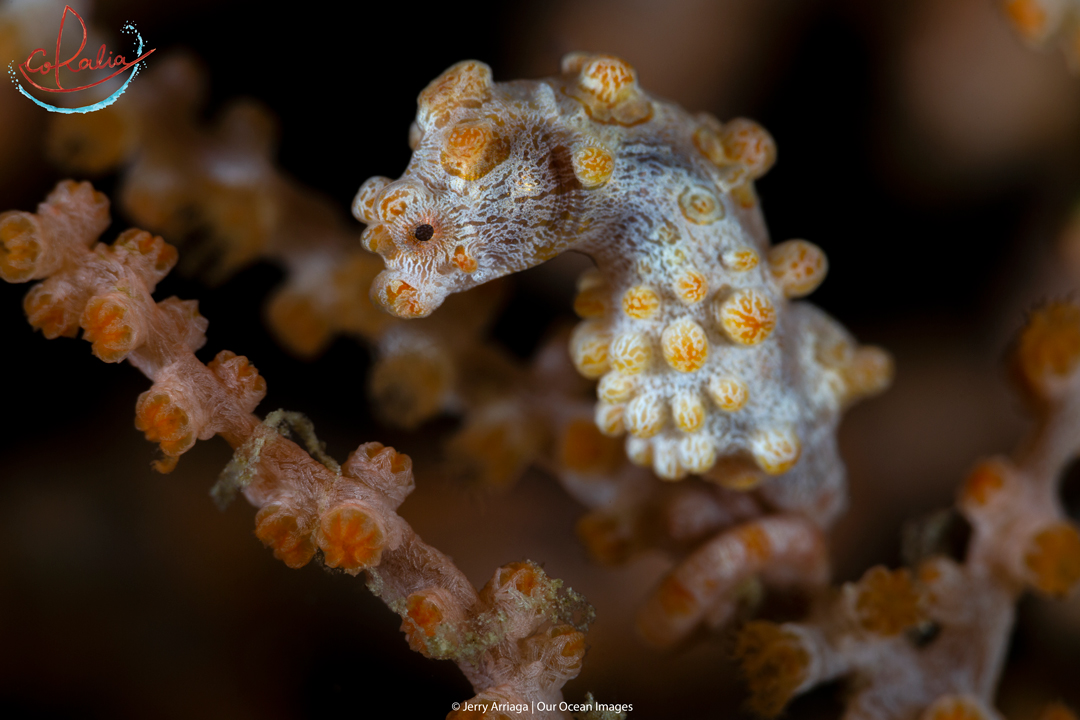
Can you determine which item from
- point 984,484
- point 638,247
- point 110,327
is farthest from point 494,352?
point 984,484

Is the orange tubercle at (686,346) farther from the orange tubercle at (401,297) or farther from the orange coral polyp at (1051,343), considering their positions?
the orange coral polyp at (1051,343)

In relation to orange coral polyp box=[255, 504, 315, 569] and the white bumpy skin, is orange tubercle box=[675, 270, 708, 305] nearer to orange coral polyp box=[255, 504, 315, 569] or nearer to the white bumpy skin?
the white bumpy skin

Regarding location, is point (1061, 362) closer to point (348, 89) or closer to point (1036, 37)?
point (1036, 37)

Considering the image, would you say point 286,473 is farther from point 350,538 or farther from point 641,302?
point 641,302

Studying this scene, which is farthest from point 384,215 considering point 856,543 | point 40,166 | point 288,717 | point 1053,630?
point 1053,630

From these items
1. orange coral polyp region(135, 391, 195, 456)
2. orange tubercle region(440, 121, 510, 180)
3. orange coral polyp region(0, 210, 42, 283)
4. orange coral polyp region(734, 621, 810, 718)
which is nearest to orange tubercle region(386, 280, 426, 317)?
orange tubercle region(440, 121, 510, 180)
